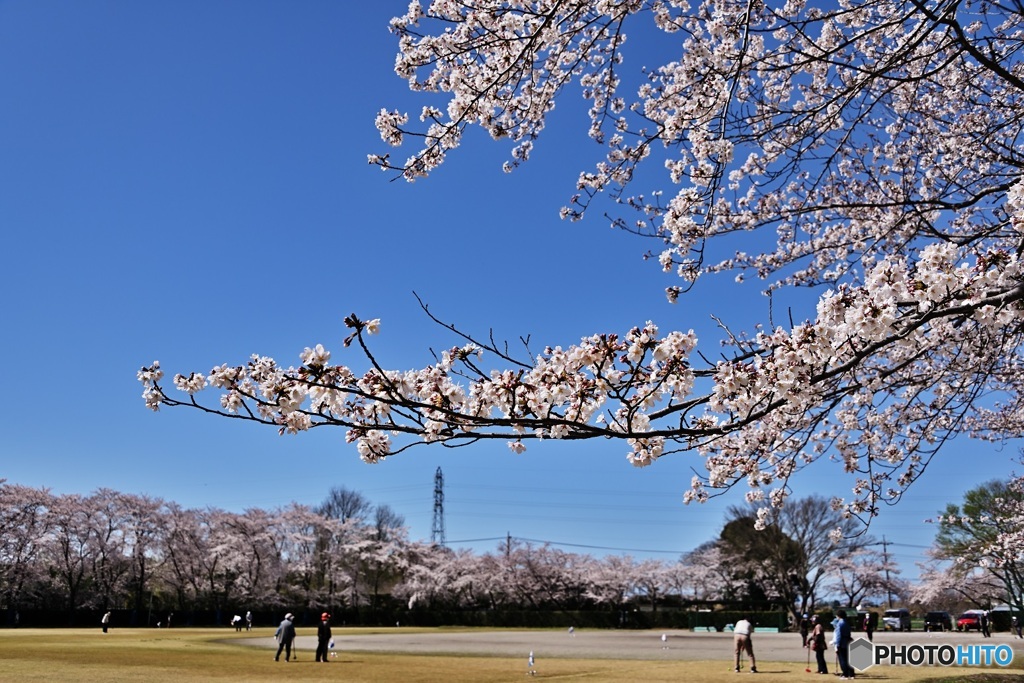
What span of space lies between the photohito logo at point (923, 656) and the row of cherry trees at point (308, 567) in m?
25.3

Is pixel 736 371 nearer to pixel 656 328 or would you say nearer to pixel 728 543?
pixel 656 328

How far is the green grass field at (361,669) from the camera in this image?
11.2 metres

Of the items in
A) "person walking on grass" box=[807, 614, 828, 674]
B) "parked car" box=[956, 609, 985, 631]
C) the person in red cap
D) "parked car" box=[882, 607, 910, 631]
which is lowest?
"parked car" box=[882, 607, 910, 631]

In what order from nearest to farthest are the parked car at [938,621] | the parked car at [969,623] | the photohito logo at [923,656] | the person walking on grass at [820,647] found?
1. the person walking on grass at [820,647]
2. the photohito logo at [923,656]
3. the parked car at [969,623]
4. the parked car at [938,621]

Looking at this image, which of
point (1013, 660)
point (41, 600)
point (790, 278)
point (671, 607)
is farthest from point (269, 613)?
point (790, 278)

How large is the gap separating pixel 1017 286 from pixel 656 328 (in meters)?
1.56

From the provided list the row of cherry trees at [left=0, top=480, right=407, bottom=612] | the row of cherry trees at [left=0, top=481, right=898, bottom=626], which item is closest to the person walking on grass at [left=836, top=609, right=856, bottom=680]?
the row of cherry trees at [left=0, top=481, right=898, bottom=626]

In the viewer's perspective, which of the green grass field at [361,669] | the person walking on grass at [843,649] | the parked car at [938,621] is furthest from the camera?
the parked car at [938,621]

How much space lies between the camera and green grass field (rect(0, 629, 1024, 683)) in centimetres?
1118

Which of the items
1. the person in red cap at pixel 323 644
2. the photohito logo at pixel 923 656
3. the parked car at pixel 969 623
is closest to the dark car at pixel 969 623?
the parked car at pixel 969 623

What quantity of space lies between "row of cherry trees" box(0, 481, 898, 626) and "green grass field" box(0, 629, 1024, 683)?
25399 millimetres

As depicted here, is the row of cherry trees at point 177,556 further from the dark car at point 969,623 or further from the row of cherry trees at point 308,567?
the dark car at point 969,623

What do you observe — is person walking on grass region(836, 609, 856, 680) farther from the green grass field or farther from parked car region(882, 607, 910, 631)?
parked car region(882, 607, 910, 631)

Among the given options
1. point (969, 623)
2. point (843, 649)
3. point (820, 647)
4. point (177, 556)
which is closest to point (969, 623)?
point (969, 623)
